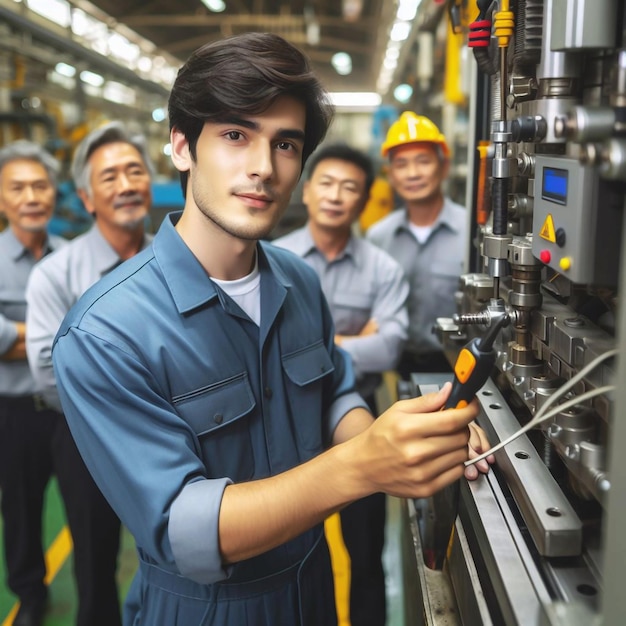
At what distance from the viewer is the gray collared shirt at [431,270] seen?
2.39 metres

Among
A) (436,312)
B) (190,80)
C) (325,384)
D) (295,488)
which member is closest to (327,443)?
(325,384)

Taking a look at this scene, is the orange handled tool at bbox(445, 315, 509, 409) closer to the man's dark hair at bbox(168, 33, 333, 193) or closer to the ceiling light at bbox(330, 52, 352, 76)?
the man's dark hair at bbox(168, 33, 333, 193)

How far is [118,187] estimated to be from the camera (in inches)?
80.8

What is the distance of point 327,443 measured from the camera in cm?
128

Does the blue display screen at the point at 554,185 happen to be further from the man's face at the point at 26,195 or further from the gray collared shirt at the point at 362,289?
the man's face at the point at 26,195

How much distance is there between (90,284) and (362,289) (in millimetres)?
907

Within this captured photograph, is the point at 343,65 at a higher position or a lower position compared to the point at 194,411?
higher

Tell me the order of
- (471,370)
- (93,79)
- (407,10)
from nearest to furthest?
(471,370)
(407,10)
(93,79)

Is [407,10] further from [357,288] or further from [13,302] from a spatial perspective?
[13,302]

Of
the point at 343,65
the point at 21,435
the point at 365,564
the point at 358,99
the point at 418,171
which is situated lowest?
the point at 365,564

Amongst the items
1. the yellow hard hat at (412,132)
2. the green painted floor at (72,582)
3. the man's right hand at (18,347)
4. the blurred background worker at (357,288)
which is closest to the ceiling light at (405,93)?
the yellow hard hat at (412,132)

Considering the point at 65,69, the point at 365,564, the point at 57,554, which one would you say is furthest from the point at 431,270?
the point at 65,69

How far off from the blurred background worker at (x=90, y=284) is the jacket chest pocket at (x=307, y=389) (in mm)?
942

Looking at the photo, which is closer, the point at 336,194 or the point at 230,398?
the point at 230,398
